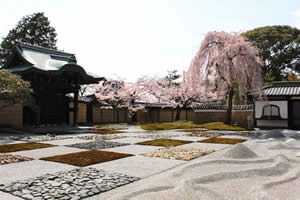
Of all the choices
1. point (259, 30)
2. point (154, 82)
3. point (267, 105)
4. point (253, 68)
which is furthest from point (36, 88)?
point (259, 30)

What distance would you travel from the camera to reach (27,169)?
4707 millimetres

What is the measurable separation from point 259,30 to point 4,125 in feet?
101

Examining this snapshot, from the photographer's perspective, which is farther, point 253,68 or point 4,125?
point 253,68

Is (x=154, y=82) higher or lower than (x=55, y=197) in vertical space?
higher

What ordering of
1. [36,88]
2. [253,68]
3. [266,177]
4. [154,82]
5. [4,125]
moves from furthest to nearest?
[154,82]
[36,88]
[253,68]
[4,125]
[266,177]

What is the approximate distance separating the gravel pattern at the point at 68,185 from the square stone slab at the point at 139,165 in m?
0.32

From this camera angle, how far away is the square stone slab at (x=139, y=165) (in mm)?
4531

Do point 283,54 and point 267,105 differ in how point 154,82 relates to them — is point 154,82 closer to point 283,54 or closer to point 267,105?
point 267,105

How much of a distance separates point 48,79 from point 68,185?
51.6 ft

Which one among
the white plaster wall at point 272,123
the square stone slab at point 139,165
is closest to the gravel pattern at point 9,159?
the square stone slab at point 139,165

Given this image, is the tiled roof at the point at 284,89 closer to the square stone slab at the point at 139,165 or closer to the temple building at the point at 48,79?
the temple building at the point at 48,79

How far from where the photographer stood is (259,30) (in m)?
31.6

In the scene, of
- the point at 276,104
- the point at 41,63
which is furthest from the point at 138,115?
the point at 276,104

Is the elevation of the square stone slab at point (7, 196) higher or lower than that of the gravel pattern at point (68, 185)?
lower
